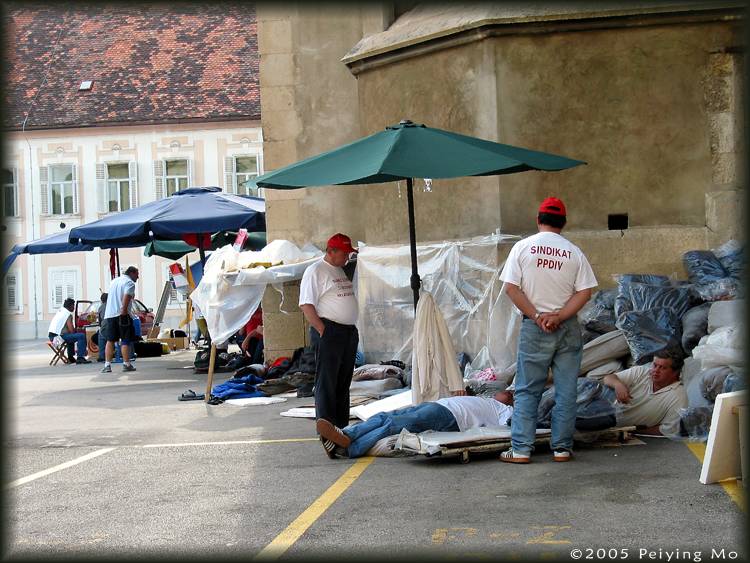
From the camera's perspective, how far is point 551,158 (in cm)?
993

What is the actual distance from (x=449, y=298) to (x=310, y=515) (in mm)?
7061

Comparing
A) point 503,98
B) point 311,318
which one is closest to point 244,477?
point 311,318

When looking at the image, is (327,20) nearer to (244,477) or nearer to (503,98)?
(503,98)

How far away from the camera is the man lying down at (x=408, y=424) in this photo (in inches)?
339

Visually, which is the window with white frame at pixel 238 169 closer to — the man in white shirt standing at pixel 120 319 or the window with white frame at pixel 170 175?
the window with white frame at pixel 170 175

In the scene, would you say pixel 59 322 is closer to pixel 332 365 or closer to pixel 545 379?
pixel 332 365

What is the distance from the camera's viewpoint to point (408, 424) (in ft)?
28.8

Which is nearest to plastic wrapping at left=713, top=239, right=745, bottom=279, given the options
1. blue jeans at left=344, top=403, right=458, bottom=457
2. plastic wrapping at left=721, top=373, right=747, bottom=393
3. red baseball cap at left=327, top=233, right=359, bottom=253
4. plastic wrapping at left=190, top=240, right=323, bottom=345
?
plastic wrapping at left=721, top=373, right=747, bottom=393

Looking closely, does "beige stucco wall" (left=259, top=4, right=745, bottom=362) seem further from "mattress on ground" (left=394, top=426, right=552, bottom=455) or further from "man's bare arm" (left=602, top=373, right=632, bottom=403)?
"mattress on ground" (left=394, top=426, right=552, bottom=455)

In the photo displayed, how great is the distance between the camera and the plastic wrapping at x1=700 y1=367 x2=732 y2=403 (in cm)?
852

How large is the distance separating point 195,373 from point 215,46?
30.3 m

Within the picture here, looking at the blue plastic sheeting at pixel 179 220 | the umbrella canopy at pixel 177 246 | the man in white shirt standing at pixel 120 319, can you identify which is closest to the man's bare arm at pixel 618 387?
the blue plastic sheeting at pixel 179 220

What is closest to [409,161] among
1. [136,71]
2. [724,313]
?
[724,313]

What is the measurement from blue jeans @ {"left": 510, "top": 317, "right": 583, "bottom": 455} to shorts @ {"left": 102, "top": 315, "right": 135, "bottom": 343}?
1285 cm
